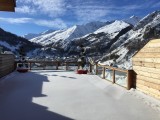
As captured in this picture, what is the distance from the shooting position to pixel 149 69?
9461mm

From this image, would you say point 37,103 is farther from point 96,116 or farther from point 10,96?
point 96,116

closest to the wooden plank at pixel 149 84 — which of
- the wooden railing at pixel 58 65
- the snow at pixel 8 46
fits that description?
the wooden railing at pixel 58 65

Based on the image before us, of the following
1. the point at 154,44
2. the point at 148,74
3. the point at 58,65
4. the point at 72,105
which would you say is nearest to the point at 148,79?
the point at 148,74

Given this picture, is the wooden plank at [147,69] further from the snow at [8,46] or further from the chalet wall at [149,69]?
the snow at [8,46]

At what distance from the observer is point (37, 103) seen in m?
8.17

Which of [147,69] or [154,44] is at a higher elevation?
[154,44]

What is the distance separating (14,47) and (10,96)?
177 metres

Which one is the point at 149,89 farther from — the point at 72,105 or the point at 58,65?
the point at 58,65

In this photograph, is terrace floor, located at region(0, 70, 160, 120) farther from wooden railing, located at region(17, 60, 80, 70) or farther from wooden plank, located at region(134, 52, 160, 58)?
wooden railing, located at region(17, 60, 80, 70)

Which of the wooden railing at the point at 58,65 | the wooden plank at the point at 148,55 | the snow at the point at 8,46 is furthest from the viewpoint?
the snow at the point at 8,46

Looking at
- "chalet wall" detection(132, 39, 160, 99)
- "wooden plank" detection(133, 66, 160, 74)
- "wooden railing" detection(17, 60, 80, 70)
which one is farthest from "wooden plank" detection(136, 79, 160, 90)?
"wooden railing" detection(17, 60, 80, 70)

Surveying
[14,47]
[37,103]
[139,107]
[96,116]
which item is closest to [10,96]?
[37,103]

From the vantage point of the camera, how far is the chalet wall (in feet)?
29.2

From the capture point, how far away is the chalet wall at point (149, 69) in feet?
29.2
